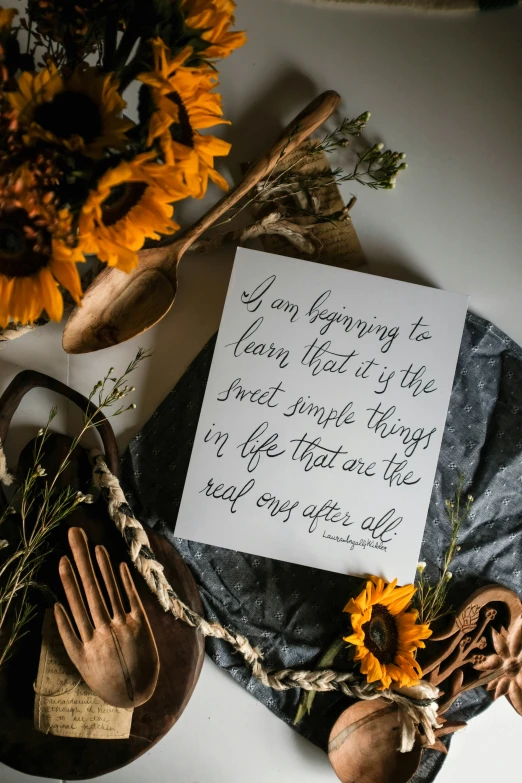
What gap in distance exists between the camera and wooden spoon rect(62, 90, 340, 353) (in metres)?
0.73

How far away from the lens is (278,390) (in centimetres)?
76

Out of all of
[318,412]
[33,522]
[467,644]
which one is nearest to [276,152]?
[318,412]

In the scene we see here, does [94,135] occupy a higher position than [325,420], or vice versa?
[94,135]

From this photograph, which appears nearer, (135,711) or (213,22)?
(213,22)

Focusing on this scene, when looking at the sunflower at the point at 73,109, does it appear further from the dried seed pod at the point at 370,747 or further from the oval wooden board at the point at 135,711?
the dried seed pod at the point at 370,747

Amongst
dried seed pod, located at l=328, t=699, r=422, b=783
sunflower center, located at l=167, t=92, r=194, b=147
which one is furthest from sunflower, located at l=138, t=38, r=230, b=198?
dried seed pod, located at l=328, t=699, r=422, b=783

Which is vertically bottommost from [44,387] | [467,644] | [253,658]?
[253,658]

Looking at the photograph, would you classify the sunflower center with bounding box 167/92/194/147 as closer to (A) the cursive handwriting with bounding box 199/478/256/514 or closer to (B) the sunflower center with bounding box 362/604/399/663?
(A) the cursive handwriting with bounding box 199/478/256/514

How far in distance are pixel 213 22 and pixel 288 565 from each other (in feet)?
2.08

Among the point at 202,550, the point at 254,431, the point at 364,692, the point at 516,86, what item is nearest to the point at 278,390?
the point at 254,431

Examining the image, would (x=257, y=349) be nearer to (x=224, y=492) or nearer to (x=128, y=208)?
(x=224, y=492)

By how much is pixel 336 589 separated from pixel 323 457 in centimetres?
19

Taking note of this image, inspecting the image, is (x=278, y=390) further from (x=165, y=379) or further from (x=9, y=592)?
(x=9, y=592)

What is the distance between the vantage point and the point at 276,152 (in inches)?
28.5
